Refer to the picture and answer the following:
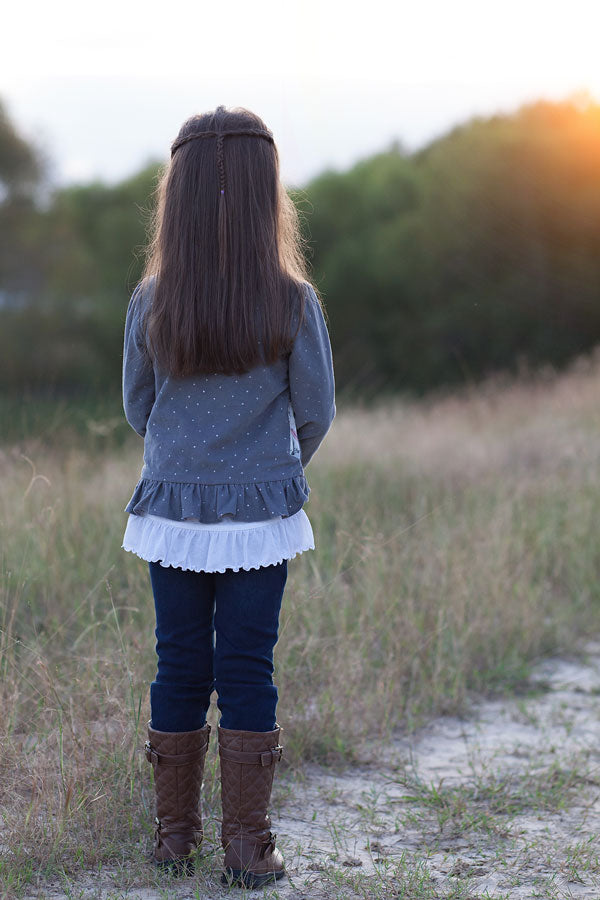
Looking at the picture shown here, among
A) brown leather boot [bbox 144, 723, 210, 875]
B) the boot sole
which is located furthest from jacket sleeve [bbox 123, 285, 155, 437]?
the boot sole

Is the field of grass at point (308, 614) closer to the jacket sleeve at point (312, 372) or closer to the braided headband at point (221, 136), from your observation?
the jacket sleeve at point (312, 372)

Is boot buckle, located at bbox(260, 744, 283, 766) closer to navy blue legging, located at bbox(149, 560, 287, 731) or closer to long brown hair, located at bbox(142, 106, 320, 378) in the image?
navy blue legging, located at bbox(149, 560, 287, 731)

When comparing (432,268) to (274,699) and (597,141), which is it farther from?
(274,699)

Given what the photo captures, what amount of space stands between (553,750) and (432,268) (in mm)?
18314

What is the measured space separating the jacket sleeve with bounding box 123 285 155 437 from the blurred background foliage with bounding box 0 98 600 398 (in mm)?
14328

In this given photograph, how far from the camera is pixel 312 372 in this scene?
6.95ft

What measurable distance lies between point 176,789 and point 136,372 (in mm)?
971

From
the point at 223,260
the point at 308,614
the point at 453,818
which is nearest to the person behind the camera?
the point at 223,260

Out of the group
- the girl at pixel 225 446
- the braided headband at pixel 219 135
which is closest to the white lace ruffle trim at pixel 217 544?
the girl at pixel 225 446

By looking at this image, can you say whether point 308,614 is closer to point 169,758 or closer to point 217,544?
point 169,758

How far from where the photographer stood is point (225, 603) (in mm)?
2100

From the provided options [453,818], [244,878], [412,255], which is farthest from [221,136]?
[412,255]

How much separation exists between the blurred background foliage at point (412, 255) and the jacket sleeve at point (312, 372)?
573 inches

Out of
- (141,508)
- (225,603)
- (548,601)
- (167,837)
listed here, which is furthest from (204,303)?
(548,601)
